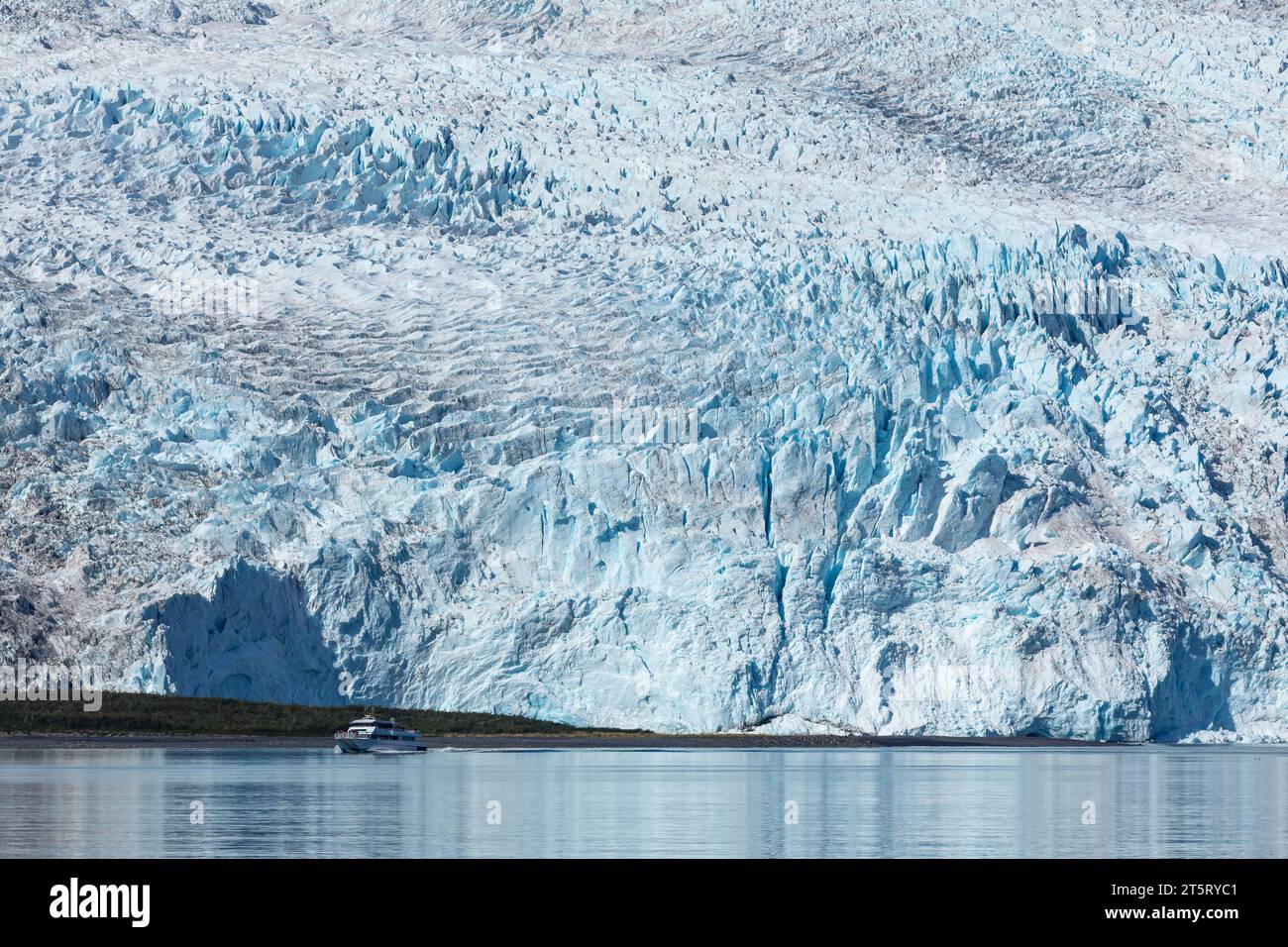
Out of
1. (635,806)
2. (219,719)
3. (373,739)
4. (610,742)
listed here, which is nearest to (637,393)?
(610,742)

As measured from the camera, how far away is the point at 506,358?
163 ft

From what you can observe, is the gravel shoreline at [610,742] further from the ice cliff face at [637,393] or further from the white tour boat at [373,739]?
the white tour boat at [373,739]

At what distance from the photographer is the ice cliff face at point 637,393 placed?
145 feet

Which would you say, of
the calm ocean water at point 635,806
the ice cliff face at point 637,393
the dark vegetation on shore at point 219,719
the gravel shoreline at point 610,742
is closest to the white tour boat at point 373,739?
the calm ocean water at point 635,806

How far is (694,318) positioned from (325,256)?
10.1m

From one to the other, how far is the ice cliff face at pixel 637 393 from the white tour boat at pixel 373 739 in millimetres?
1913

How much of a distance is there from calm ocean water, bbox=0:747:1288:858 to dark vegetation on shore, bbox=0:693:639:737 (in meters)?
1.12

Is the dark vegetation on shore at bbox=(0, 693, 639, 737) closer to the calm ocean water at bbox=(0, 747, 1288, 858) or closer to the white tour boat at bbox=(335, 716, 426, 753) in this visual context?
the calm ocean water at bbox=(0, 747, 1288, 858)

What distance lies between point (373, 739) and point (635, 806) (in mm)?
15338

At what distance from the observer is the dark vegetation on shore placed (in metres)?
43.0

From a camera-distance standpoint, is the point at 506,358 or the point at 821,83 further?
the point at 821,83
